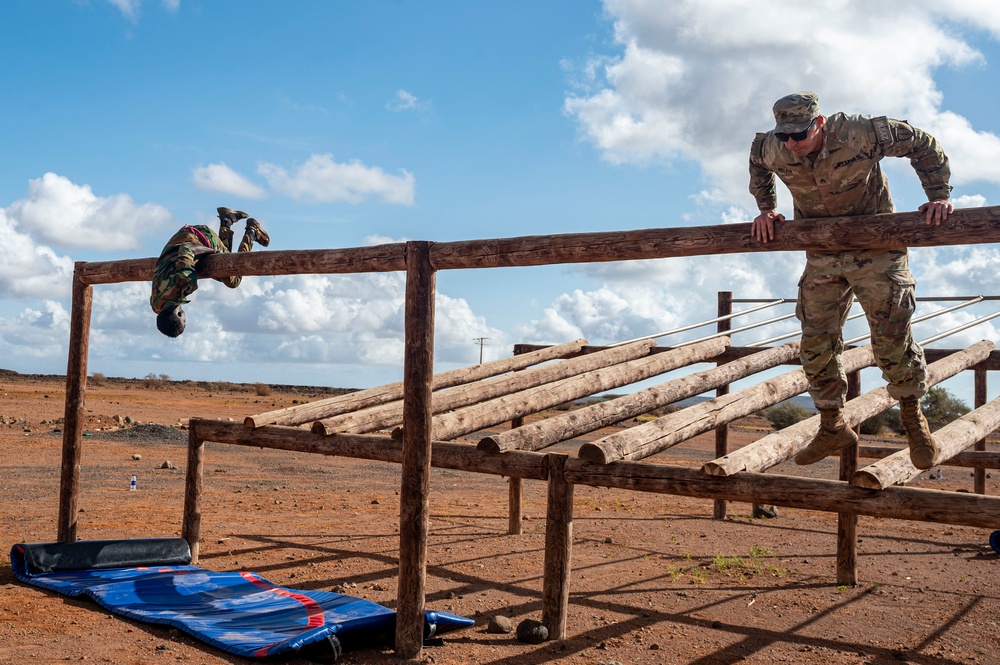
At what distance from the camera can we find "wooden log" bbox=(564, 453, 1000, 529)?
16.0 ft

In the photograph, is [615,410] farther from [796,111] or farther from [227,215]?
[227,215]

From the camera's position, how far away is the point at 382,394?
8.88m

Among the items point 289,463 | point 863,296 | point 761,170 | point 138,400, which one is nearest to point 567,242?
point 761,170

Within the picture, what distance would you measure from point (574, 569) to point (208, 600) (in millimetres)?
3417

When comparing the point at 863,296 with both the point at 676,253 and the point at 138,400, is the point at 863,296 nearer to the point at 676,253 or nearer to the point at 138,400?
the point at 676,253

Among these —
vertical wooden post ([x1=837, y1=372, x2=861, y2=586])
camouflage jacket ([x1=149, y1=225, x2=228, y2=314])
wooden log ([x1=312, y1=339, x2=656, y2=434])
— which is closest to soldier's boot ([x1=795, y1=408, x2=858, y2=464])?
vertical wooden post ([x1=837, y1=372, x2=861, y2=586])

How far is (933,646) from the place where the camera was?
6152 millimetres

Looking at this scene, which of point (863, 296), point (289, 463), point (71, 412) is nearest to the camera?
point (863, 296)

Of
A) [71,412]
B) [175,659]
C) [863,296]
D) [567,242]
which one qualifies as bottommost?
[175,659]

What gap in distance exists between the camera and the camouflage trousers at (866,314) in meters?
4.74

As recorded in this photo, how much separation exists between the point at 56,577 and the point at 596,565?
4.74 meters

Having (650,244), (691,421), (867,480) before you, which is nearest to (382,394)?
(691,421)

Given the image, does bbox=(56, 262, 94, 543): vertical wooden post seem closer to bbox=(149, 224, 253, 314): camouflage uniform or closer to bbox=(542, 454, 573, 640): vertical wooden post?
bbox=(149, 224, 253, 314): camouflage uniform

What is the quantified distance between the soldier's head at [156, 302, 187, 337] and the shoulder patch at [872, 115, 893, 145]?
5261 mm
